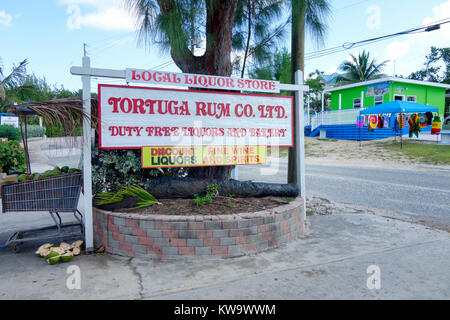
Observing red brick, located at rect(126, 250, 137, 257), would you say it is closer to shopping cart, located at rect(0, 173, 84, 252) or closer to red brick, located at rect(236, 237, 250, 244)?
shopping cart, located at rect(0, 173, 84, 252)

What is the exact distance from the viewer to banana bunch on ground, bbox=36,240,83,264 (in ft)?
13.0

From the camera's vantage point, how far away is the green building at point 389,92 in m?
25.6

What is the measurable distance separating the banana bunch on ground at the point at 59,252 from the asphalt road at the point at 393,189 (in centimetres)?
578

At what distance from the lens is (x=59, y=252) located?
410 cm

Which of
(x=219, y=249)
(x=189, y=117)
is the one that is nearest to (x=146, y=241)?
(x=219, y=249)

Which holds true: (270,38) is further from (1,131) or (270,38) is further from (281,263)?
(1,131)

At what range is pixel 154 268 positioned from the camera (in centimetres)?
383

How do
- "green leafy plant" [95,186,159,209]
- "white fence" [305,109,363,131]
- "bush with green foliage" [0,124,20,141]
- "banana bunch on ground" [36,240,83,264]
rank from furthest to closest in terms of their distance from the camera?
"white fence" [305,109,363,131], "bush with green foliage" [0,124,20,141], "green leafy plant" [95,186,159,209], "banana bunch on ground" [36,240,83,264]

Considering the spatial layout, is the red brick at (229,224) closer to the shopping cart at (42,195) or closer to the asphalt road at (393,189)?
the shopping cart at (42,195)

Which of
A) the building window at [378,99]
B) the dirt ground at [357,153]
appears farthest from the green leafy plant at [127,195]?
the building window at [378,99]

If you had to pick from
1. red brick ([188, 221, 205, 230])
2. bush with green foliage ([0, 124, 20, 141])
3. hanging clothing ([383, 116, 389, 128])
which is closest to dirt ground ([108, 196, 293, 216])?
red brick ([188, 221, 205, 230])

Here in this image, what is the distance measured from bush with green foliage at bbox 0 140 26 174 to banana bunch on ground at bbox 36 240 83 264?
646 centimetres

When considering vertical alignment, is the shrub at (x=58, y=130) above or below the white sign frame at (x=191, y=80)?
below
